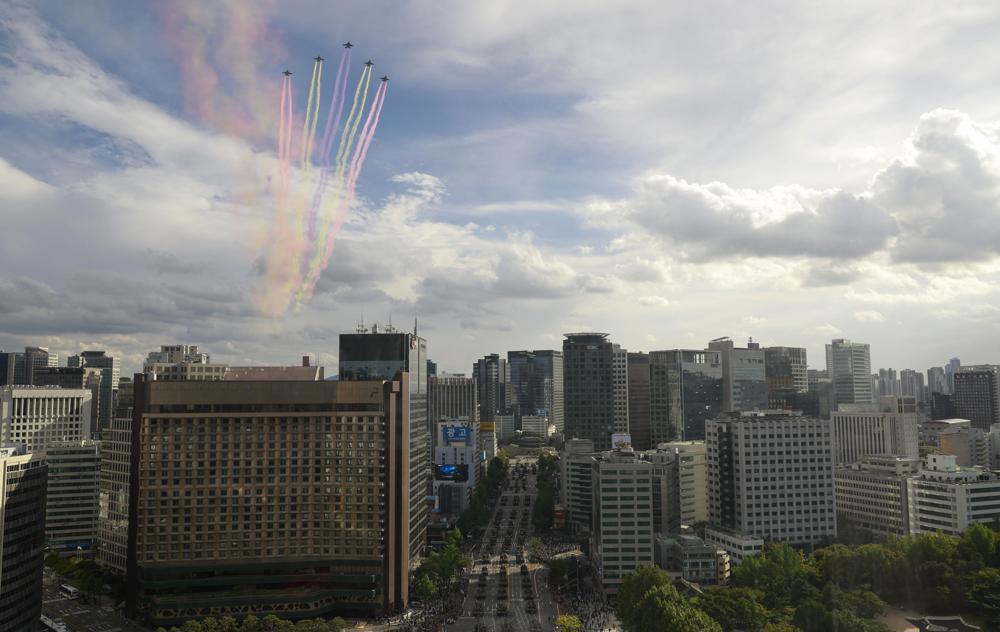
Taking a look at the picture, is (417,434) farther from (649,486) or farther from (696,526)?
(696,526)

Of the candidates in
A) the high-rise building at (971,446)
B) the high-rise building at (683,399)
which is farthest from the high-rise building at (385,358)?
the high-rise building at (971,446)

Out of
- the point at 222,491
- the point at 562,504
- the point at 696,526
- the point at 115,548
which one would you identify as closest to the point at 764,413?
the point at 696,526

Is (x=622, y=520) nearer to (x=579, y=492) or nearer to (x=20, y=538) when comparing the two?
(x=579, y=492)

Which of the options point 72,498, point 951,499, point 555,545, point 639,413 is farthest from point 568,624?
point 639,413

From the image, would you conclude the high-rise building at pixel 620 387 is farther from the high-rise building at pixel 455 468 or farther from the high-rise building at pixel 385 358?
the high-rise building at pixel 385 358

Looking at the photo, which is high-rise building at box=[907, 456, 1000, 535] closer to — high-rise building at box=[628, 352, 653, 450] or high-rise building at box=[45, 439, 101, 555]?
high-rise building at box=[628, 352, 653, 450]
